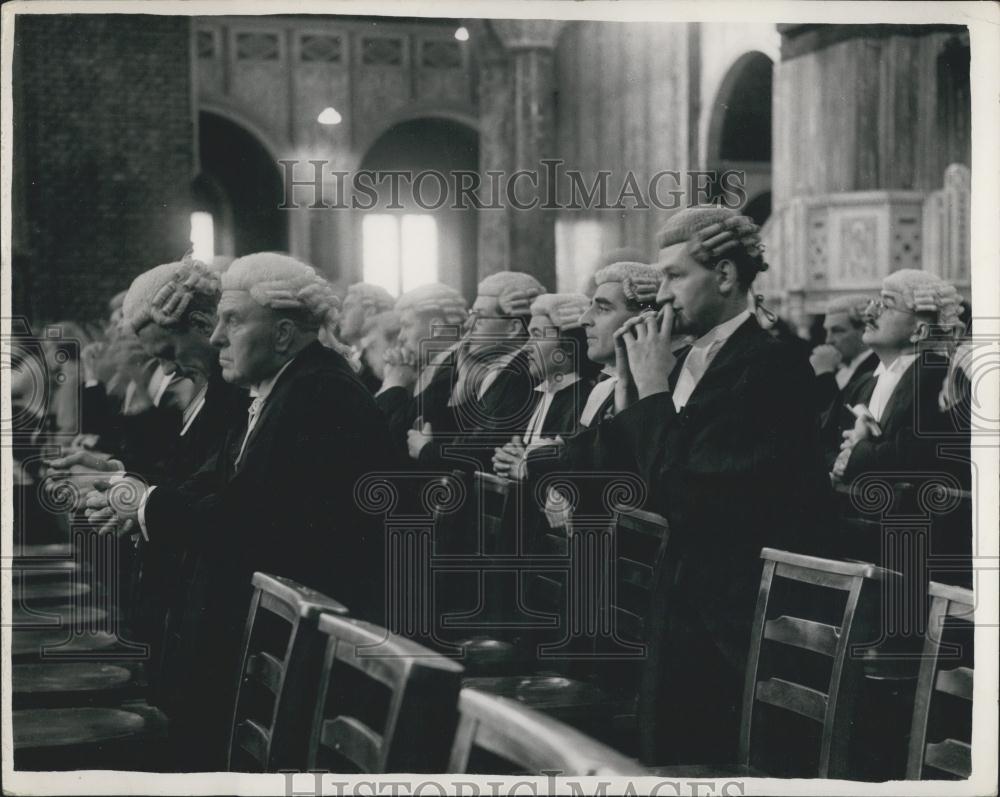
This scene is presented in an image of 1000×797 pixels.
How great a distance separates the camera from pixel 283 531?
299 cm

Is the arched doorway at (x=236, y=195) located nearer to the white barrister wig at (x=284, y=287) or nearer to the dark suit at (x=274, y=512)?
the white barrister wig at (x=284, y=287)

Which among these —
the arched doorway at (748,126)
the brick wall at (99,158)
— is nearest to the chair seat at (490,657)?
the brick wall at (99,158)

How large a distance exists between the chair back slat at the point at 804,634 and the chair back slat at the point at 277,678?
34.2 inches

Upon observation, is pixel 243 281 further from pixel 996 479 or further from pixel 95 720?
A: pixel 996 479

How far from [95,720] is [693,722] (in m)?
1.41

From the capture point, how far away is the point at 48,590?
441 cm

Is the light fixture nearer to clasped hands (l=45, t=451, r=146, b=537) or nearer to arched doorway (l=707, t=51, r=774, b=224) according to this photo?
arched doorway (l=707, t=51, r=774, b=224)

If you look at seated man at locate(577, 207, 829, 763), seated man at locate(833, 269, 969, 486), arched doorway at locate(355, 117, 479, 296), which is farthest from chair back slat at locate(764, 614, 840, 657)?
arched doorway at locate(355, 117, 479, 296)

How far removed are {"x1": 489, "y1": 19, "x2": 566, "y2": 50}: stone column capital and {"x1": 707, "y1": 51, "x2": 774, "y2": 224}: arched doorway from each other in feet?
6.77

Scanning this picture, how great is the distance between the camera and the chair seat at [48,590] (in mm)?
4297

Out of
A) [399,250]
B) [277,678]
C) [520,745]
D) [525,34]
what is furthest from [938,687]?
[399,250]

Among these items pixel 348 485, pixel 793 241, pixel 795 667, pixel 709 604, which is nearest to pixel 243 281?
pixel 348 485

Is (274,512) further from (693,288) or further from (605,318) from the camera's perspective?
(605,318)

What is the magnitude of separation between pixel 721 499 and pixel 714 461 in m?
0.08
